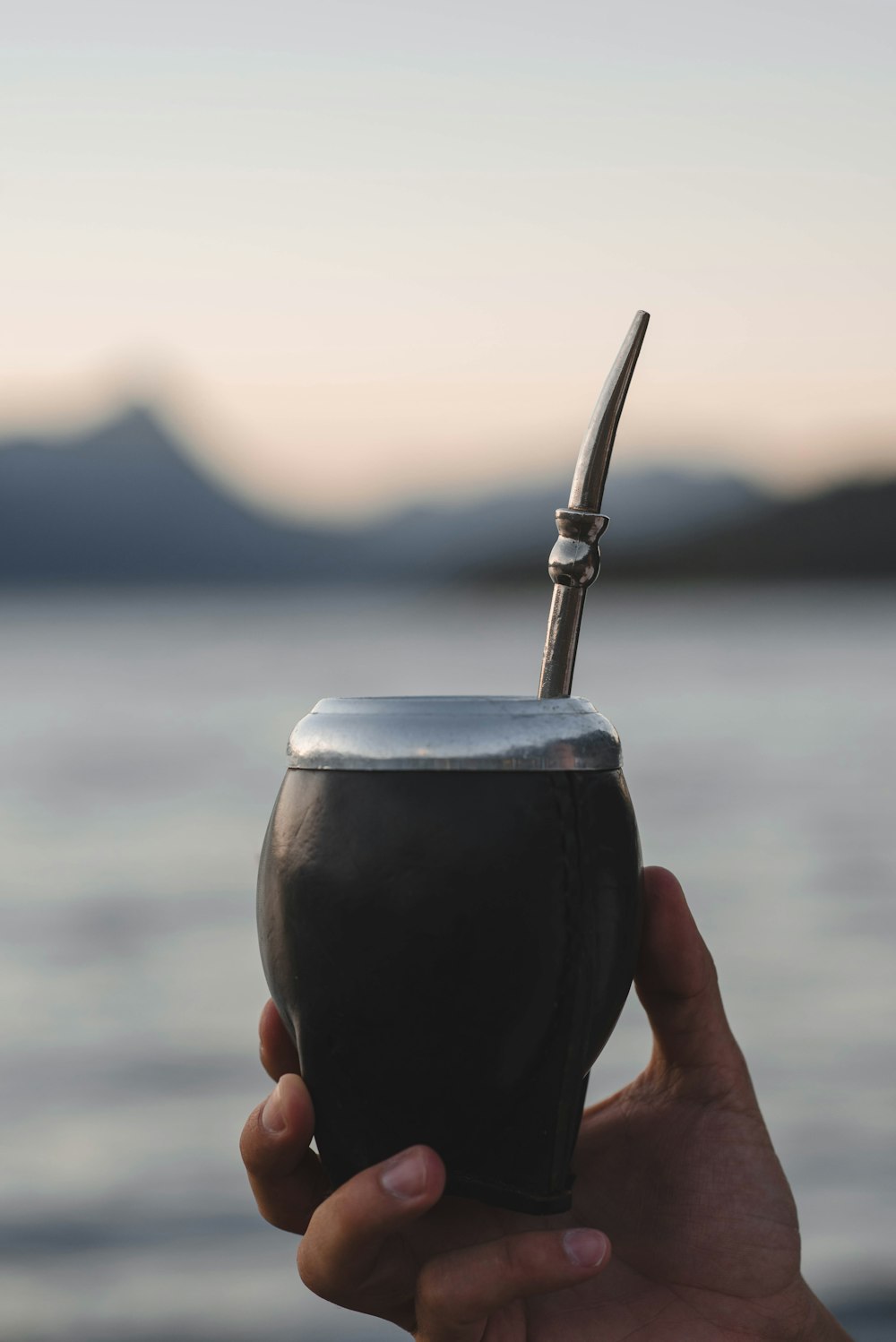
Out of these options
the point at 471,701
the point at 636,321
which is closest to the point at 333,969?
the point at 471,701

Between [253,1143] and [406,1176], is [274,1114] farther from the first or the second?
[406,1176]

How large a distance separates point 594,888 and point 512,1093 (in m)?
0.23

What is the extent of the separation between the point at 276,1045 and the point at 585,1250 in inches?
19.6

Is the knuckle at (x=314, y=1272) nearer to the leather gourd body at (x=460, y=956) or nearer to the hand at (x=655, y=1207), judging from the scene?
the hand at (x=655, y=1207)

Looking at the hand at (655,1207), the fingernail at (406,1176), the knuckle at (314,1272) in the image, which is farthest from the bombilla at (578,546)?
the knuckle at (314,1272)

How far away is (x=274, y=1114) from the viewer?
5.65 ft

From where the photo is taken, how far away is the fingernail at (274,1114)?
1.71m

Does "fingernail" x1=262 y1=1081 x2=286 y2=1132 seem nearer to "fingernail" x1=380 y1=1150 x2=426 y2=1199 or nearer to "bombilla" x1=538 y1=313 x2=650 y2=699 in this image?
"fingernail" x1=380 y1=1150 x2=426 y2=1199

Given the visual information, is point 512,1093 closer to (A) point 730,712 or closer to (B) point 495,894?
(B) point 495,894

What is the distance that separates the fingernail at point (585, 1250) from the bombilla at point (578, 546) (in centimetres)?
57

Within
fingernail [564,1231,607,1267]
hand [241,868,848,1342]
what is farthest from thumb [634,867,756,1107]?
fingernail [564,1231,607,1267]

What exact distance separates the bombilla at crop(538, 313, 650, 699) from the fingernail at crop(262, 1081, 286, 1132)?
532mm

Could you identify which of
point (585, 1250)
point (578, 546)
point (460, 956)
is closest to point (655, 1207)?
point (585, 1250)

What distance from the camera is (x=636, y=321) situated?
1.87 meters
